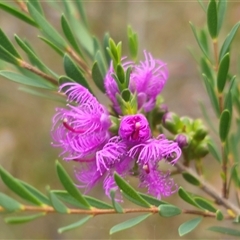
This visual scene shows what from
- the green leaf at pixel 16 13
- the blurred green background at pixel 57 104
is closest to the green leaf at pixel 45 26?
the green leaf at pixel 16 13

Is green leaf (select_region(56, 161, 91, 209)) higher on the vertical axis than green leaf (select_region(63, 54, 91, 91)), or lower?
lower

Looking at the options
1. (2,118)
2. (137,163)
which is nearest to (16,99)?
(2,118)

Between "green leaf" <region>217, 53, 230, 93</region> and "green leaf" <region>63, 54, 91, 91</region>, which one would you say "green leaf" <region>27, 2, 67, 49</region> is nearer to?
"green leaf" <region>63, 54, 91, 91</region>

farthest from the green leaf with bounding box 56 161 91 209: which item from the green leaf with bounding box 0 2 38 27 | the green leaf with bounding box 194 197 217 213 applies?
the green leaf with bounding box 0 2 38 27

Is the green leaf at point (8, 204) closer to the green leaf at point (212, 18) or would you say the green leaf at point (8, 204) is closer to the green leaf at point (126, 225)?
the green leaf at point (126, 225)

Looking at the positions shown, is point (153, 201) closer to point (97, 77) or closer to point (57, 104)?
point (97, 77)

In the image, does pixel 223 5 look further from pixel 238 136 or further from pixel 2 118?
pixel 2 118

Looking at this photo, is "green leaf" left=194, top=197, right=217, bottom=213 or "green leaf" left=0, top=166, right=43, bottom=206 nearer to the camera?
"green leaf" left=0, top=166, right=43, bottom=206

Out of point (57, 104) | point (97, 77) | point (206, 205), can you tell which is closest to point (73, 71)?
point (97, 77)
